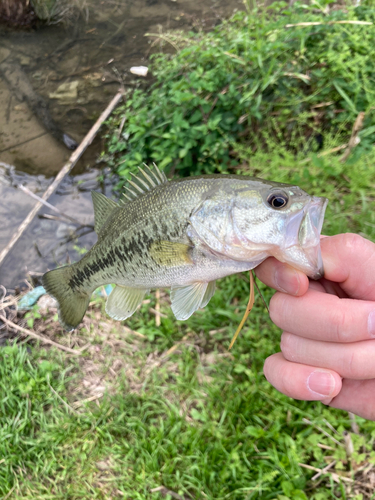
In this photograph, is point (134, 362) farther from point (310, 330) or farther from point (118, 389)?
point (310, 330)

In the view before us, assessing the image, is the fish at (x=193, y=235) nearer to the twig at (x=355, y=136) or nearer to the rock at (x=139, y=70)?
the twig at (x=355, y=136)

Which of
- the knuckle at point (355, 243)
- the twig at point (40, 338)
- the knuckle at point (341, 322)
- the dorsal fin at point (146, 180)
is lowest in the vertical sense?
the twig at point (40, 338)

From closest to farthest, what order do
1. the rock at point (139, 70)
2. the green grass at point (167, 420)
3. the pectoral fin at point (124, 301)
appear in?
the pectoral fin at point (124, 301) → the green grass at point (167, 420) → the rock at point (139, 70)

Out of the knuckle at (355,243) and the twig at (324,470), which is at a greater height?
the knuckle at (355,243)

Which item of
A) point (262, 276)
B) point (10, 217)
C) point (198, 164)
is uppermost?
point (262, 276)

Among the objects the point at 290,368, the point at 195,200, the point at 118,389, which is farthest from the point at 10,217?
the point at 290,368

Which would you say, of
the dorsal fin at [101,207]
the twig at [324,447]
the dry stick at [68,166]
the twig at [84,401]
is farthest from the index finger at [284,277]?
the dry stick at [68,166]

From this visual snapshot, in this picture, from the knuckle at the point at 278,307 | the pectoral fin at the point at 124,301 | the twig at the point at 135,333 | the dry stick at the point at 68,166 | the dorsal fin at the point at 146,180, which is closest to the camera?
the knuckle at the point at 278,307
